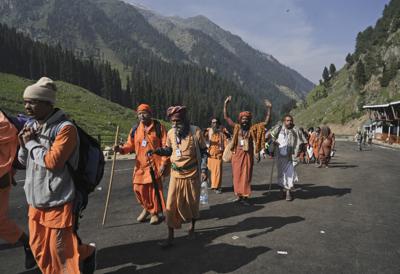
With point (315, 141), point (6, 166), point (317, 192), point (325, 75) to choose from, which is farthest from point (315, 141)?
point (325, 75)

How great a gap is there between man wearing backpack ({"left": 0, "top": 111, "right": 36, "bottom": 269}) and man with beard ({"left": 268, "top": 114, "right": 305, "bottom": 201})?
5833mm

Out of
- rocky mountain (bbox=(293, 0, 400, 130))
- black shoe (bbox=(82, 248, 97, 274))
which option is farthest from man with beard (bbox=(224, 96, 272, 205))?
rocky mountain (bbox=(293, 0, 400, 130))

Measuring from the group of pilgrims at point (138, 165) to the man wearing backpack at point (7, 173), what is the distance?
10 millimetres

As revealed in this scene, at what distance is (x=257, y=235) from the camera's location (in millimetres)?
5945

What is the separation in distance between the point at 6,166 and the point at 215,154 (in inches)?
261

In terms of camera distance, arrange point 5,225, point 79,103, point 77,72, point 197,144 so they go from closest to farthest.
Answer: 1. point 5,225
2. point 197,144
3. point 79,103
4. point 77,72

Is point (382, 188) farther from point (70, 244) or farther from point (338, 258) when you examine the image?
point (70, 244)

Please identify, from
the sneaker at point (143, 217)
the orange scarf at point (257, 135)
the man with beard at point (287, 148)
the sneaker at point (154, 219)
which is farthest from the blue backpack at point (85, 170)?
the man with beard at point (287, 148)

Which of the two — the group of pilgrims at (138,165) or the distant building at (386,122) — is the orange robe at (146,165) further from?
the distant building at (386,122)

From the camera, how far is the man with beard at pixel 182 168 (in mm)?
5547

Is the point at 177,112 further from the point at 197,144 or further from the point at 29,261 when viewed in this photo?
the point at 29,261

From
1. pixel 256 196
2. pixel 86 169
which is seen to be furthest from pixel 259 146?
pixel 86 169

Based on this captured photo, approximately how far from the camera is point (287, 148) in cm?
870

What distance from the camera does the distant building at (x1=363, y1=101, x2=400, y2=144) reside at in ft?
156
